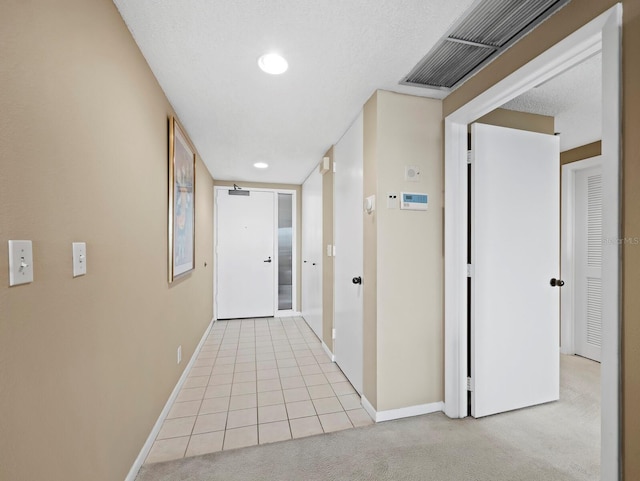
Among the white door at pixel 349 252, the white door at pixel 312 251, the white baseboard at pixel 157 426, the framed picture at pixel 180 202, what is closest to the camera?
the white baseboard at pixel 157 426

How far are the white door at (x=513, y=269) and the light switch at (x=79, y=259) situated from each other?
2222 mm

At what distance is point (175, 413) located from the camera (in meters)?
2.12

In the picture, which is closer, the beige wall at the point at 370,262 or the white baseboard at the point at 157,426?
the white baseboard at the point at 157,426

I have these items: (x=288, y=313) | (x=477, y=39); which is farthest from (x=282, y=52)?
(x=288, y=313)

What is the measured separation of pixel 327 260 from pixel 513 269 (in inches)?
73.5

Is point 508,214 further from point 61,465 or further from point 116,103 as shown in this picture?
point 61,465

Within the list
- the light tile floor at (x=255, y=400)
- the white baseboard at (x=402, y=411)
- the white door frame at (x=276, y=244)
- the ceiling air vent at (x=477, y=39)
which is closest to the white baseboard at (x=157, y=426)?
the light tile floor at (x=255, y=400)

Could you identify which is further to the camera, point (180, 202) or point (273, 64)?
point (180, 202)

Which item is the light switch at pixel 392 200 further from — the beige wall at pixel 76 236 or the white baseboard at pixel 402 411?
the beige wall at pixel 76 236

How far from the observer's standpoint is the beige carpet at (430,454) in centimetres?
154

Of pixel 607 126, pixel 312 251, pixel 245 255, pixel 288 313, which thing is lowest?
pixel 288 313

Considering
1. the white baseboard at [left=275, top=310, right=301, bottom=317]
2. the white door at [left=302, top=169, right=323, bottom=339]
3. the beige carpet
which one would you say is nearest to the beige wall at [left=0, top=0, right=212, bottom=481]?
the beige carpet

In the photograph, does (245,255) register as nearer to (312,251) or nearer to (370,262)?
(312,251)

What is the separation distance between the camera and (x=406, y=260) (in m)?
2.07
